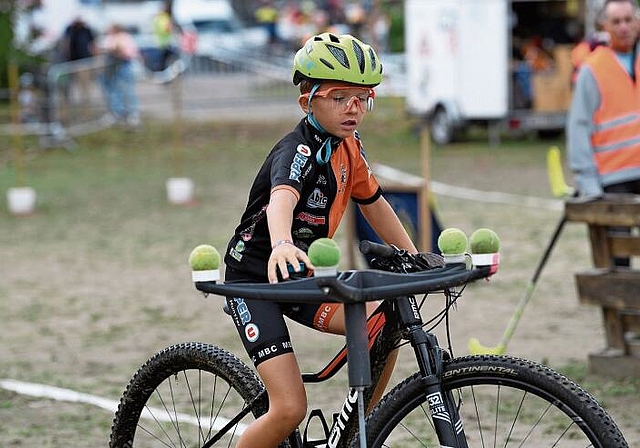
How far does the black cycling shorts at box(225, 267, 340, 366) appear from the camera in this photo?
154 inches

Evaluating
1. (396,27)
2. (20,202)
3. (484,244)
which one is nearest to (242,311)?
(484,244)

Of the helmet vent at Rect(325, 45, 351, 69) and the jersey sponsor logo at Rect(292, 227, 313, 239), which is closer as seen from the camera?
the helmet vent at Rect(325, 45, 351, 69)

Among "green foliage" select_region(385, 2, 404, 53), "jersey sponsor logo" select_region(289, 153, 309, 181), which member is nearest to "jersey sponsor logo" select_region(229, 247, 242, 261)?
"jersey sponsor logo" select_region(289, 153, 309, 181)

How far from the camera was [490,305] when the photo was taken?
8.88 m

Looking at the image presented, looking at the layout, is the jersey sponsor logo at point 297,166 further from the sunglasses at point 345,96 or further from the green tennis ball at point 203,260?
the green tennis ball at point 203,260

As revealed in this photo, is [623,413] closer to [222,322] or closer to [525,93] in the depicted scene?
[222,322]

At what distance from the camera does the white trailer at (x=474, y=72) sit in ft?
65.2

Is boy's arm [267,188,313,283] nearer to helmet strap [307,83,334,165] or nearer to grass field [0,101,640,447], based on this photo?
helmet strap [307,83,334,165]

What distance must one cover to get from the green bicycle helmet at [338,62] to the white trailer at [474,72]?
16.1 meters

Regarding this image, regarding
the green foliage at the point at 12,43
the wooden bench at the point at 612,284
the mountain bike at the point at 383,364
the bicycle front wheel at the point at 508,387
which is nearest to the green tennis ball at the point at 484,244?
the mountain bike at the point at 383,364

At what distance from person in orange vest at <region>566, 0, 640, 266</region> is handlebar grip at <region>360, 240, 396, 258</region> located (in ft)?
11.9

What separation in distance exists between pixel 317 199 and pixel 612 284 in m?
3.09

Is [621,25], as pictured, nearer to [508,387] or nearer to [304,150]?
[304,150]

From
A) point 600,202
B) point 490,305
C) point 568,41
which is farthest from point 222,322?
point 568,41
